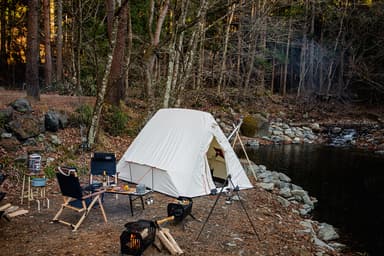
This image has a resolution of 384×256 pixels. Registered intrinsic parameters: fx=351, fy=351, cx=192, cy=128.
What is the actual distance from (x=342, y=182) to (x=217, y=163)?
4.93 m

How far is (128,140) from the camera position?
41.1 ft

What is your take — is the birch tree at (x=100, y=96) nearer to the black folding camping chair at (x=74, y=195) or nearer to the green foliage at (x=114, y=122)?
the green foliage at (x=114, y=122)

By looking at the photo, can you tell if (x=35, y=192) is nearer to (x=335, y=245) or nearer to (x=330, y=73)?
(x=335, y=245)

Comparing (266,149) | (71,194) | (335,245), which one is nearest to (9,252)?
(71,194)

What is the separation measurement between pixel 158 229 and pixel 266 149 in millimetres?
12619

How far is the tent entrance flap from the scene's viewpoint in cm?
A: 954

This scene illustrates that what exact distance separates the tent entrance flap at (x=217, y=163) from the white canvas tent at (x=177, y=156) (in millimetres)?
739

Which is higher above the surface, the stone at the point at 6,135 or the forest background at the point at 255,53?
the forest background at the point at 255,53

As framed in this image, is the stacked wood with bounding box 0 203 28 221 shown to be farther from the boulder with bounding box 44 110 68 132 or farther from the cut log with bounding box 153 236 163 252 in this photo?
the boulder with bounding box 44 110 68 132

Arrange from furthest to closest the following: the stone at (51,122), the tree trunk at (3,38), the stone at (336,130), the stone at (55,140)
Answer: the stone at (336,130) < the tree trunk at (3,38) < the stone at (51,122) < the stone at (55,140)

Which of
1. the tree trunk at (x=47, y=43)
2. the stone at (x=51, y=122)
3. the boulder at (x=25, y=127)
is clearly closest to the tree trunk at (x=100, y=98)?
the stone at (x=51, y=122)

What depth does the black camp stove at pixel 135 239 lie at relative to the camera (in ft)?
15.2

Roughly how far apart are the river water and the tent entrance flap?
2.55 metres

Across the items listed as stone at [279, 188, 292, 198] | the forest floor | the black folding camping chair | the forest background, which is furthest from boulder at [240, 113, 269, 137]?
the black folding camping chair
